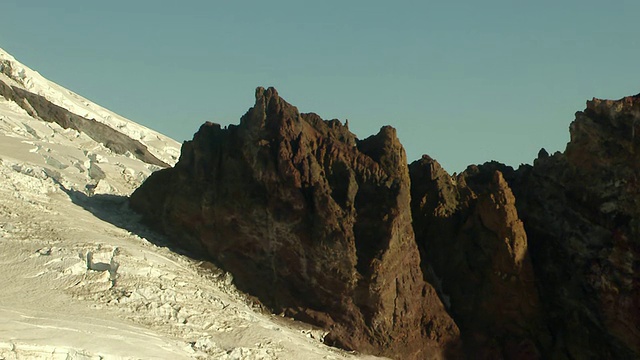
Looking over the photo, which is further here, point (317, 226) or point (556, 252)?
point (556, 252)

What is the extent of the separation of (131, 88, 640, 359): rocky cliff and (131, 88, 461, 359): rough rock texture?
0.05 meters

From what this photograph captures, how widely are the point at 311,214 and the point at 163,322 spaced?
6.75 meters

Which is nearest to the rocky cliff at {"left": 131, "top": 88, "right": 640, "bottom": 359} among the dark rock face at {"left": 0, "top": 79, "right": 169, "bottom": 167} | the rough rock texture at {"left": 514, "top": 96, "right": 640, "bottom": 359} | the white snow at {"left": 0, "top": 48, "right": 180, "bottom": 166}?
the rough rock texture at {"left": 514, "top": 96, "right": 640, "bottom": 359}

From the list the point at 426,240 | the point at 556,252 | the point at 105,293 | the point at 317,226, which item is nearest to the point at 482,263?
the point at 426,240

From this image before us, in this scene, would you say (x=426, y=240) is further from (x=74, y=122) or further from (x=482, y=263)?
(x=74, y=122)

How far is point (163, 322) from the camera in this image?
22.2 meters

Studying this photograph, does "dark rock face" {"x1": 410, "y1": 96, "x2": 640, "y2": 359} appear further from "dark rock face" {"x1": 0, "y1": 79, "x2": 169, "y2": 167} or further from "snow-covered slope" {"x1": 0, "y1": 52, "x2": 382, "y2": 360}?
"dark rock face" {"x1": 0, "y1": 79, "x2": 169, "y2": 167}

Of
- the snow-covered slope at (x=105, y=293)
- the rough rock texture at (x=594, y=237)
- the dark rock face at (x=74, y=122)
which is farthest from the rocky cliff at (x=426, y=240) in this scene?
the dark rock face at (x=74, y=122)

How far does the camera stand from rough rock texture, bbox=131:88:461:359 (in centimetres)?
2548

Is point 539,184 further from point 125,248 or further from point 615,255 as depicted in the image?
point 125,248

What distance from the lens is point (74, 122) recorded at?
53.6 metres

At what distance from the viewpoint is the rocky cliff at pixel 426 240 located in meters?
25.3

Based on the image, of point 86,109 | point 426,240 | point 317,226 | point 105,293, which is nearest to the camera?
point 105,293

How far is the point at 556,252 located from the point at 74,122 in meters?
37.4
